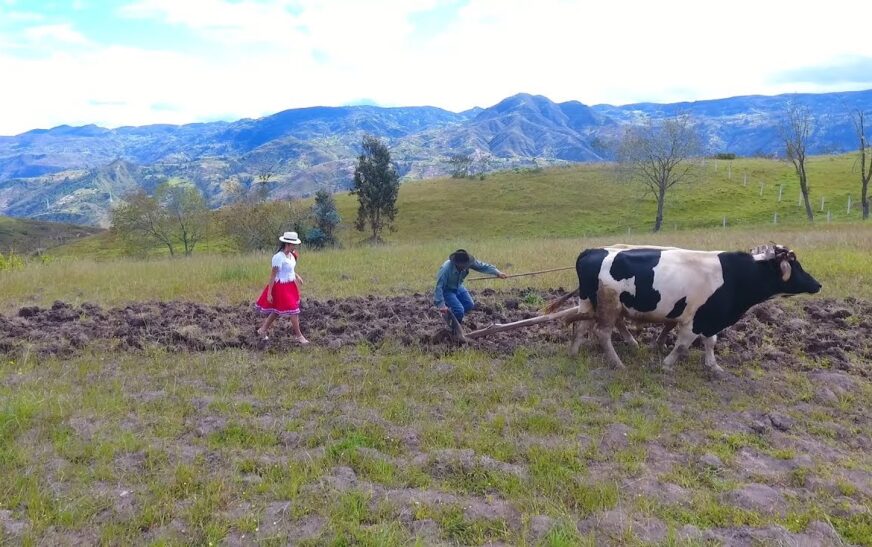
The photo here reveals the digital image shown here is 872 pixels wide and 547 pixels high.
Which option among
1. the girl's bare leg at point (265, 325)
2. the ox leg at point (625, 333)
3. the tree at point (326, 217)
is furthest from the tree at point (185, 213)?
the ox leg at point (625, 333)

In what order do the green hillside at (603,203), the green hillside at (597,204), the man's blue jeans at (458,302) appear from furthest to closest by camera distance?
the green hillside at (603,203)
the green hillside at (597,204)
the man's blue jeans at (458,302)

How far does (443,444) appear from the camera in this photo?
601 centimetres

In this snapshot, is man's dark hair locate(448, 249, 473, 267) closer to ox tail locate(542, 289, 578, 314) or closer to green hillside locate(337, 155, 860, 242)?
ox tail locate(542, 289, 578, 314)

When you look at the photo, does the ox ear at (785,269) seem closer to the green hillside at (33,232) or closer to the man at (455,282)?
A: the man at (455,282)

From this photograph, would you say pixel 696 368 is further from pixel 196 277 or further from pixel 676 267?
pixel 196 277

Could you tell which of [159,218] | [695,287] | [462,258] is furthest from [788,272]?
[159,218]

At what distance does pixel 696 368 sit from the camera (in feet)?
26.8

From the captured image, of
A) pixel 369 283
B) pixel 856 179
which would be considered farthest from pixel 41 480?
pixel 856 179

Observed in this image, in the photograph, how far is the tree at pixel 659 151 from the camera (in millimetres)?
40094

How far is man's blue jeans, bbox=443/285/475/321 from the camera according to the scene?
9242 mm

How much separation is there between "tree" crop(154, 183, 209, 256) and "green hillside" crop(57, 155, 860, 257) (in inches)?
112

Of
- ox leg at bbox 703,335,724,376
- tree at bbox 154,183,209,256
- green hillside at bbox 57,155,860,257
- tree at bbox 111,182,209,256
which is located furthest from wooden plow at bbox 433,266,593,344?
tree at bbox 154,183,209,256

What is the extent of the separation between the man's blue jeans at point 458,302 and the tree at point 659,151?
33.1 metres

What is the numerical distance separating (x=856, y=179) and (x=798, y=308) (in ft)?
153
